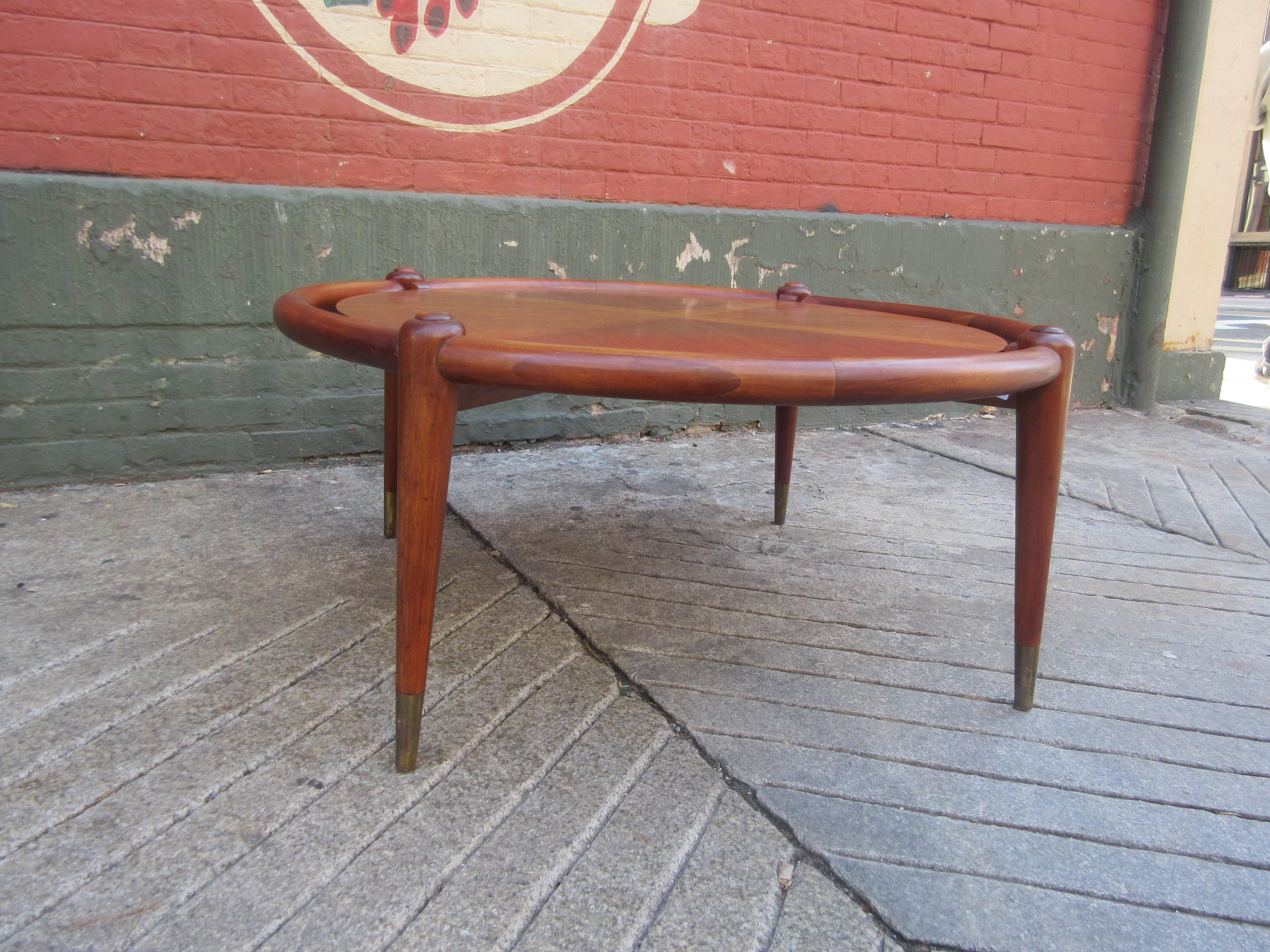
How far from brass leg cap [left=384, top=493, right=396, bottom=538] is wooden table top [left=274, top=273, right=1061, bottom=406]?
1.56ft

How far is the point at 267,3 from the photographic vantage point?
2400 millimetres

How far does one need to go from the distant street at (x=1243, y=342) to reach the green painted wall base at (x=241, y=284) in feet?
9.59

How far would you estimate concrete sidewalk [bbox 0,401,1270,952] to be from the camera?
0.97 metres

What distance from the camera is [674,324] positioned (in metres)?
1.53

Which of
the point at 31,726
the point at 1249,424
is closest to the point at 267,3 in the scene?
the point at 31,726

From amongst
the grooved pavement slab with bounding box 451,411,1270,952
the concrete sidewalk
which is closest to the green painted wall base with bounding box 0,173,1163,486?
the concrete sidewalk

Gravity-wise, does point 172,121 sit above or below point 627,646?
above

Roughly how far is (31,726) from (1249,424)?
14.7 feet

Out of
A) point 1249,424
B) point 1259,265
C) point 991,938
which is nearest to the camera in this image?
point 991,938

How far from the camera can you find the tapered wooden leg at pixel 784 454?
215cm

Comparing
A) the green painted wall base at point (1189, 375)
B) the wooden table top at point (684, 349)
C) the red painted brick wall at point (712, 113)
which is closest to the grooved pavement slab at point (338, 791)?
the wooden table top at point (684, 349)

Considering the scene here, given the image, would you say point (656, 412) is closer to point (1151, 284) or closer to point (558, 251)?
point (558, 251)

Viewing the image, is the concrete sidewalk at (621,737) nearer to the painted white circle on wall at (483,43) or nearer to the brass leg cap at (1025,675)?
the brass leg cap at (1025,675)

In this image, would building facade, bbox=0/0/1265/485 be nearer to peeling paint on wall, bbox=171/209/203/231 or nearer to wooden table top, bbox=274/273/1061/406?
peeling paint on wall, bbox=171/209/203/231
